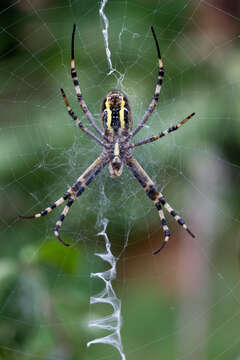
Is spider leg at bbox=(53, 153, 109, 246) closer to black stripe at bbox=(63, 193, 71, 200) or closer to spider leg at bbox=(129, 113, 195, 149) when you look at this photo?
black stripe at bbox=(63, 193, 71, 200)

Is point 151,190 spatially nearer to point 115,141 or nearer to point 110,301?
point 115,141

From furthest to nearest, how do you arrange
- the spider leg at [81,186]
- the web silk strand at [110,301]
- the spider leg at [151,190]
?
the spider leg at [151,190] → the web silk strand at [110,301] → the spider leg at [81,186]

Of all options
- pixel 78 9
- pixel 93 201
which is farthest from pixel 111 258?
pixel 78 9

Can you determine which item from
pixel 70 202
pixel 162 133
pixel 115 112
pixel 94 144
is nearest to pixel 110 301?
pixel 70 202

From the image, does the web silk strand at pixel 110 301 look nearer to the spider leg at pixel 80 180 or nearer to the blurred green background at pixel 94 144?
the blurred green background at pixel 94 144

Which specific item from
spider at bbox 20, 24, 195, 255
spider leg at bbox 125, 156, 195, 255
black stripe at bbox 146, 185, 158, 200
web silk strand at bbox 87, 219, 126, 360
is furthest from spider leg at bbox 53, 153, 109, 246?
black stripe at bbox 146, 185, 158, 200

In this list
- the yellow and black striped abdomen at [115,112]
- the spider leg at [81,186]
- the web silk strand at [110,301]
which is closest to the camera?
the yellow and black striped abdomen at [115,112]

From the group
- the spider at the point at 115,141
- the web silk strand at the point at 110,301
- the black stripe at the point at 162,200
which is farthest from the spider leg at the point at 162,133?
the web silk strand at the point at 110,301
